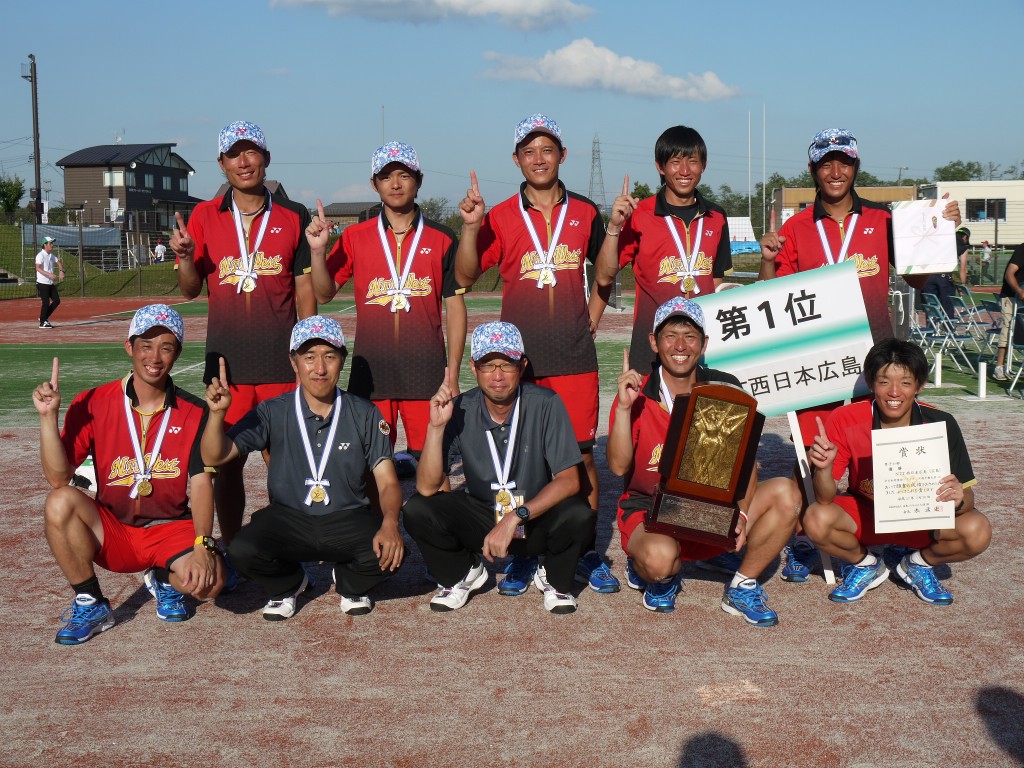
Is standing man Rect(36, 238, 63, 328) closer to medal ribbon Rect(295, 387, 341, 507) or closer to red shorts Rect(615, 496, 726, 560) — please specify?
medal ribbon Rect(295, 387, 341, 507)

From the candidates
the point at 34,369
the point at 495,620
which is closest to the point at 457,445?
the point at 495,620

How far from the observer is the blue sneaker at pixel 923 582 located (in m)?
5.17

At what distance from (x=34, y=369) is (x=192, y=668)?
42.1 ft

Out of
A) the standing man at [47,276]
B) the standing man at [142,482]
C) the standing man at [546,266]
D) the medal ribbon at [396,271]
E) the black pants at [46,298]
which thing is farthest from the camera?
the black pants at [46,298]

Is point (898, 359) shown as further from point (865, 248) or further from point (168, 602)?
point (168, 602)

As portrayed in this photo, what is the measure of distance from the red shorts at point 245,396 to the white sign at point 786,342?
97.5 inches

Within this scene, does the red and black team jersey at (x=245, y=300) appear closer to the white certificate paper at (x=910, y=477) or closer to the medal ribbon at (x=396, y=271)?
the medal ribbon at (x=396, y=271)

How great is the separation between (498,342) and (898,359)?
2.00 m

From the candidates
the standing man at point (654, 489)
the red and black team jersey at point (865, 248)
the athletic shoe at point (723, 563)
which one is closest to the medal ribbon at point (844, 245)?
the red and black team jersey at point (865, 248)

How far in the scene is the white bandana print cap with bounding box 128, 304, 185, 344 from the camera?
5.08 meters

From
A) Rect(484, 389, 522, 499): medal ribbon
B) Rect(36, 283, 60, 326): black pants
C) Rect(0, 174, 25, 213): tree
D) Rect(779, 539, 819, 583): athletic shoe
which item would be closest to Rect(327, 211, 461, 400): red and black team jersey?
Rect(484, 389, 522, 499): medal ribbon

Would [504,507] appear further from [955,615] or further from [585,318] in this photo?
[955,615]

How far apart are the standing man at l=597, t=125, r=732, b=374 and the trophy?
1.03m

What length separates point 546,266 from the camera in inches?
233
